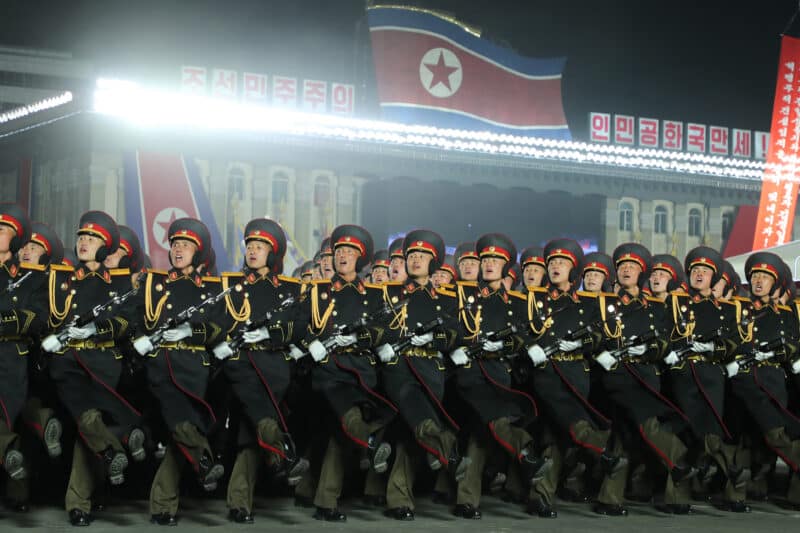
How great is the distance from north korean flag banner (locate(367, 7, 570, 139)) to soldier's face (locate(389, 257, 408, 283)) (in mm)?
13949

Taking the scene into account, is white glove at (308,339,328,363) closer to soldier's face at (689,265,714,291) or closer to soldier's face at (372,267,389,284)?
soldier's face at (372,267,389,284)

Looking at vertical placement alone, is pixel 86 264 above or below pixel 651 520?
above

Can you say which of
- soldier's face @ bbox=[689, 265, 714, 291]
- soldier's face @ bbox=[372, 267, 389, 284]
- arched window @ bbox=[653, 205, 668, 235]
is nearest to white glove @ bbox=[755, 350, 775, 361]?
soldier's face @ bbox=[689, 265, 714, 291]

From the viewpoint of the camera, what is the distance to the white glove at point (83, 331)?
671 cm

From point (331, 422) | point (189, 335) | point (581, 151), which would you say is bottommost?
point (331, 422)

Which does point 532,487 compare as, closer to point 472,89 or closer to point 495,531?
point 495,531

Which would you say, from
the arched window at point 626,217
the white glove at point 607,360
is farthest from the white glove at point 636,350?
the arched window at point 626,217

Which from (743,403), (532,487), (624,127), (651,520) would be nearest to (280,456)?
(532,487)

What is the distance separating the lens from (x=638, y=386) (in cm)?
814

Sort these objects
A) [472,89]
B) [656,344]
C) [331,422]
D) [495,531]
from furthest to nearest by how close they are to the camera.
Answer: [472,89], [656,344], [331,422], [495,531]

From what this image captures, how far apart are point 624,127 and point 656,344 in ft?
60.2

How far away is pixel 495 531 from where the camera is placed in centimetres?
689

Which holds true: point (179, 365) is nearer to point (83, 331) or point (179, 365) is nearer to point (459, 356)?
point (83, 331)

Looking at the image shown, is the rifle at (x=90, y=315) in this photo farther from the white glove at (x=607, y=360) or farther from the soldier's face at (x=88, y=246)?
the white glove at (x=607, y=360)
